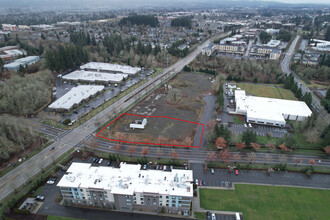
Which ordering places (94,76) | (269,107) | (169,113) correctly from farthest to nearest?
(94,76)
(269,107)
(169,113)

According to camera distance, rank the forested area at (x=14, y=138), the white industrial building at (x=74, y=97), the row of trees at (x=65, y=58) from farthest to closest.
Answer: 1. the row of trees at (x=65, y=58)
2. the white industrial building at (x=74, y=97)
3. the forested area at (x=14, y=138)

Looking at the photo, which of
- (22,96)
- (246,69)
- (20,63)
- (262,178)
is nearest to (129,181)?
(262,178)

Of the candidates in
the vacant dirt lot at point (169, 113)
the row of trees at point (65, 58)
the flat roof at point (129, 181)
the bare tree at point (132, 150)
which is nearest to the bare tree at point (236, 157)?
the vacant dirt lot at point (169, 113)

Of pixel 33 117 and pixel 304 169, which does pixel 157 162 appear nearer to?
pixel 304 169

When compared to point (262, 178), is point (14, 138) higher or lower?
higher

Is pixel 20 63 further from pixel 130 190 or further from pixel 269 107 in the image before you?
pixel 269 107

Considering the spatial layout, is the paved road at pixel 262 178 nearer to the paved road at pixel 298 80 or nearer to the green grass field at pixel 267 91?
the paved road at pixel 298 80
